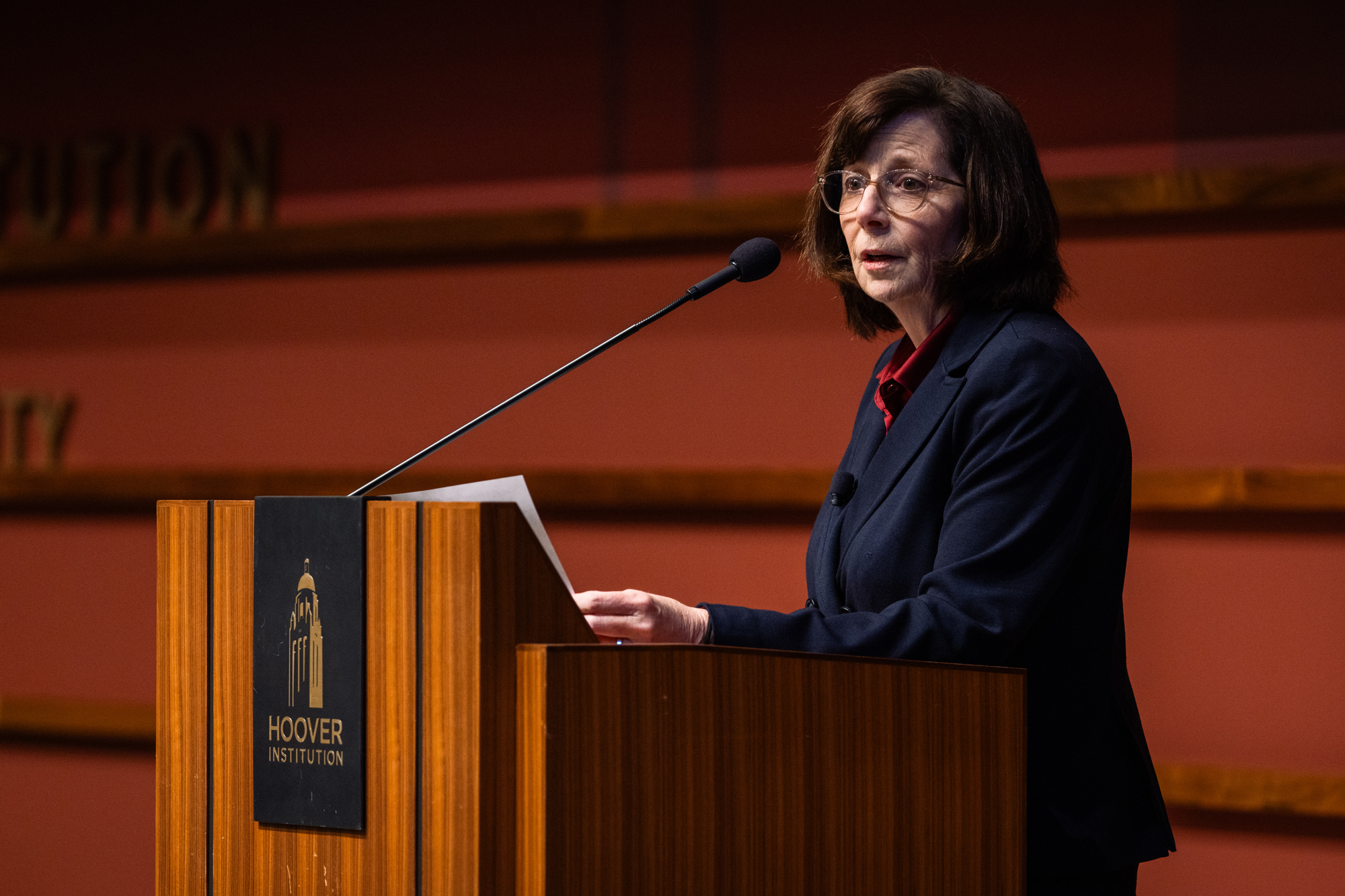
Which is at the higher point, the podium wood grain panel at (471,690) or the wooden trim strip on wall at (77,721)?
the podium wood grain panel at (471,690)

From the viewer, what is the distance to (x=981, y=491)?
47.6 inches

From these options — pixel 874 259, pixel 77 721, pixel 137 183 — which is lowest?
pixel 77 721

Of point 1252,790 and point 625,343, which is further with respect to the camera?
point 625,343

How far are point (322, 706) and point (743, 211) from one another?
83.5 inches

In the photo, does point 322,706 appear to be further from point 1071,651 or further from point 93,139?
point 93,139

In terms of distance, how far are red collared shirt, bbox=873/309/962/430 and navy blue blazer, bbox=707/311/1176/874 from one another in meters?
0.06

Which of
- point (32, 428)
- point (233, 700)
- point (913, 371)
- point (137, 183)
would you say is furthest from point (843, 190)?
point (32, 428)

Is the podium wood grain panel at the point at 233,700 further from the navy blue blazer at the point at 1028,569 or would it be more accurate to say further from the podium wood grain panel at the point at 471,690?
the navy blue blazer at the point at 1028,569

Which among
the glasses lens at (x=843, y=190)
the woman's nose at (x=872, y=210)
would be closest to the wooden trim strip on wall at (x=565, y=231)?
the glasses lens at (x=843, y=190)

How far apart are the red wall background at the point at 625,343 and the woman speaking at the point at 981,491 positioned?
4.49 ft

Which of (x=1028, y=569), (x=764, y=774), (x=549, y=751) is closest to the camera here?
(x=549, y=751)

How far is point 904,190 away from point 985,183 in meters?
0.09

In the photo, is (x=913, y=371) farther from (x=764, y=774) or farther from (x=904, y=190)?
(x=764, y=774)

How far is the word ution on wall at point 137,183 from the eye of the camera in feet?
11.2
